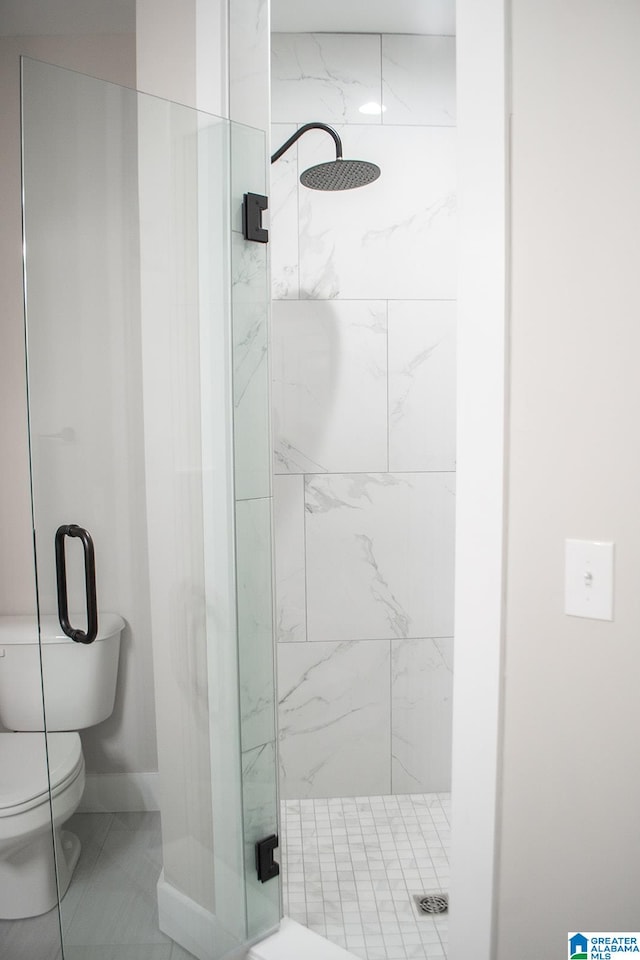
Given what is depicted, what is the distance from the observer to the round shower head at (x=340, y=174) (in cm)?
191

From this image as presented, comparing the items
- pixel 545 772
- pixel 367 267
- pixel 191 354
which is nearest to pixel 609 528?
pixel 545 772

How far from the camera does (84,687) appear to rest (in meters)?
1.30

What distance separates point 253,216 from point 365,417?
0.96m

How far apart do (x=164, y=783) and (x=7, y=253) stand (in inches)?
70.1

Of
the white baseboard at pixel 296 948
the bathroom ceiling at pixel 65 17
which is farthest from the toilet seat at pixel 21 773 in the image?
the bathroom ceiling at pixel 65 17

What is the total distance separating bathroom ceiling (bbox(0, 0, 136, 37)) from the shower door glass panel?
3.53 feet

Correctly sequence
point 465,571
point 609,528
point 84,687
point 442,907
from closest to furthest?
point 609,528
point 465,571
point 84,687
point 442,907

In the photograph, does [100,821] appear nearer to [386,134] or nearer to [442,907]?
[442,907]

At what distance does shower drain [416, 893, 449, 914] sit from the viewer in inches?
75.0

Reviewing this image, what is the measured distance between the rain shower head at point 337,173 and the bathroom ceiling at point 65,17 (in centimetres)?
73

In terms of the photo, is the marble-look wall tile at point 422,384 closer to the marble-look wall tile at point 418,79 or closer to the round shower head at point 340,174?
the round shower head at point 340,174

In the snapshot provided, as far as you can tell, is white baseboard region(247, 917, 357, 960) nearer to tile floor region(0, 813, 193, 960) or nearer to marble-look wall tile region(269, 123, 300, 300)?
tile floor region(0, 813, 193, 960)

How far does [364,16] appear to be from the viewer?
221 centimetres

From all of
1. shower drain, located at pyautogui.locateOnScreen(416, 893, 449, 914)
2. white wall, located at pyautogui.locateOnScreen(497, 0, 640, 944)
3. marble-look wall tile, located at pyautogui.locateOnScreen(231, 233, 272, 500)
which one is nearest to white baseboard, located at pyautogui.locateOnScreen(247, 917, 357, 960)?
shower drain, located at pyautogui.locateOnScreen(416, 893, 449, 914)
